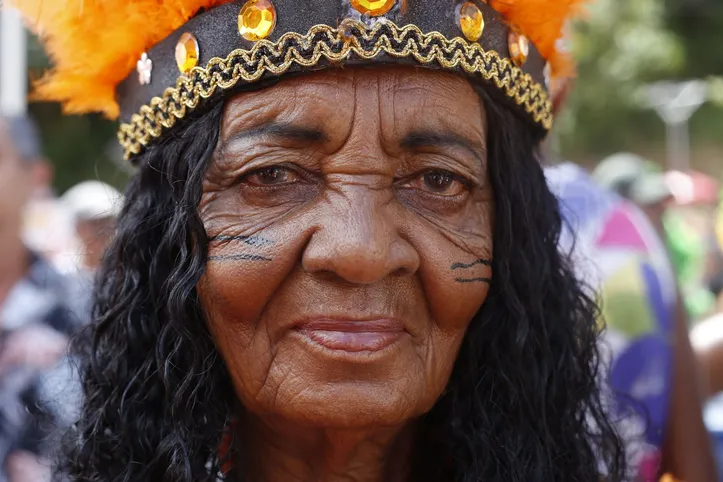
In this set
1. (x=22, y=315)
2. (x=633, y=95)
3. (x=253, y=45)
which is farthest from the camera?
(x=633, y=95)

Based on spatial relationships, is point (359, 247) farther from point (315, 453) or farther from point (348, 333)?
point (315, 453)

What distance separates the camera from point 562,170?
Result: 3557mm

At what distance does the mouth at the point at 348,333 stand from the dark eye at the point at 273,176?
11.5 inches

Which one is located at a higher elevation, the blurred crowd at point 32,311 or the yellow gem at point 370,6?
the yellow gem at point 370,6

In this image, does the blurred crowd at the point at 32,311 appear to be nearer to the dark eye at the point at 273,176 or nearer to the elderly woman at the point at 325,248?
the elderly woman at the point at 325,248

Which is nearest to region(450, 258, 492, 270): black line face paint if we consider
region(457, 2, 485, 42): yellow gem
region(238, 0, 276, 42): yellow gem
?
region(457, 2, 485, 42): yellow gem

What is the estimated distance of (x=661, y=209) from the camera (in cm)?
538

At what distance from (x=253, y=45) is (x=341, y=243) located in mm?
450

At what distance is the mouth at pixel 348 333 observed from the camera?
69.7 inches

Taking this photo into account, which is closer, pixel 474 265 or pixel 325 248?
pixel 325 248

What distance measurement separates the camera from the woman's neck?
6.36 feet

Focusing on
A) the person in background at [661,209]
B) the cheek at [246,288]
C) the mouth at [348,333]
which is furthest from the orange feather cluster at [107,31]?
the person in background at [661,209]

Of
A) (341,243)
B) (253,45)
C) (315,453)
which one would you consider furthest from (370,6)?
(315,453)

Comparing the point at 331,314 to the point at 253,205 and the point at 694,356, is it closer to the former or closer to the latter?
the point at 253,205
